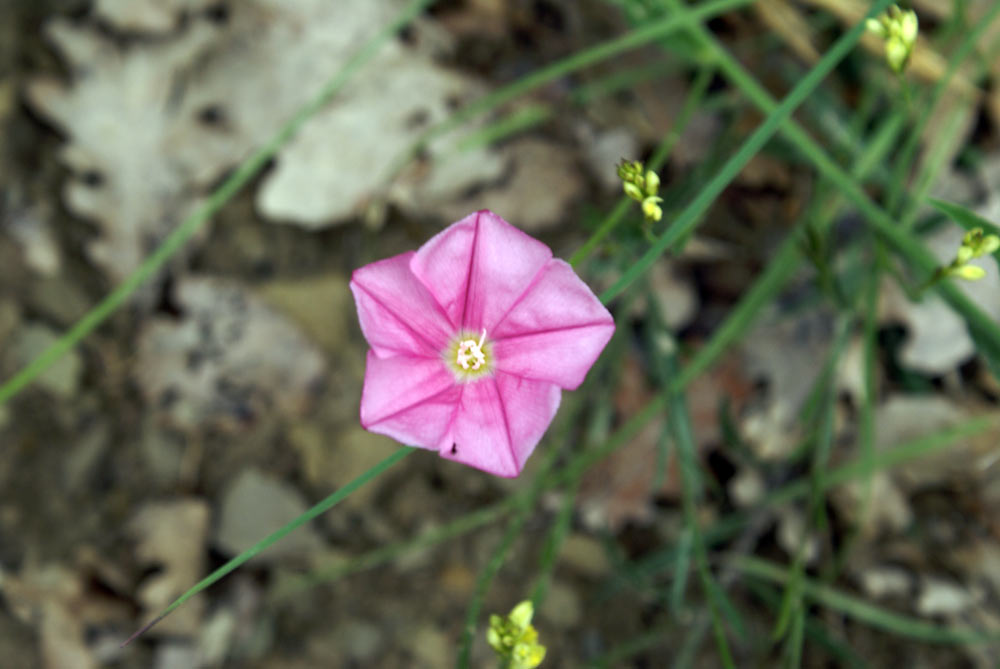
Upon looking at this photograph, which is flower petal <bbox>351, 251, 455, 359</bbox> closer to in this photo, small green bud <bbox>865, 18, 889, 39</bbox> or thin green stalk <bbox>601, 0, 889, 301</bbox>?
thin green stalk <bbox>601, 0, 889, 301</bbox>

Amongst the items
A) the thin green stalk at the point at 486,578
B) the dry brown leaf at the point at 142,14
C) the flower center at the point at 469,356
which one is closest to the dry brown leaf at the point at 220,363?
the dry brown leaf at the point at 142,14

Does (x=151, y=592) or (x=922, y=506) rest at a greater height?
(x=922, y=506)

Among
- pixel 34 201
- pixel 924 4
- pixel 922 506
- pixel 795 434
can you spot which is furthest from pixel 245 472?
pixel 924 4

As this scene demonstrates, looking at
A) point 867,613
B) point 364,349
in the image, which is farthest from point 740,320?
point 364,349

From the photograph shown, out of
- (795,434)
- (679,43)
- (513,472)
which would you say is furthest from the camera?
(795,434)

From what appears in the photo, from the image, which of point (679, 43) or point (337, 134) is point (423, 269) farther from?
point (337, 134)

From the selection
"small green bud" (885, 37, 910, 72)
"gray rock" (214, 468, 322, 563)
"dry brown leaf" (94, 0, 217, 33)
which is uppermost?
"small green bud" (885, 37, 910, 72)

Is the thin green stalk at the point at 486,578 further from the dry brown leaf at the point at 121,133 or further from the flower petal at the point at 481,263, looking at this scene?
the dry brown leaf at the point at 121,133

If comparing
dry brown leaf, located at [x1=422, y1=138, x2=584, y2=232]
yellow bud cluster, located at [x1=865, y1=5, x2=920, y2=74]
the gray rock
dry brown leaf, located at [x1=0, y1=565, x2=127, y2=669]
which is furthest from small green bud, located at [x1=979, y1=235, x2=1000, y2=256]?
dry brown leaf, located at [x1=0, y1=565, x2=127, y2=669]
